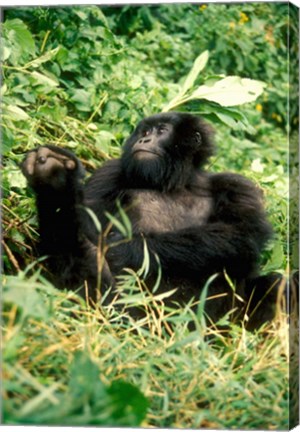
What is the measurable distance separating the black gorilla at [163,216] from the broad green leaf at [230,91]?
0.43 ft

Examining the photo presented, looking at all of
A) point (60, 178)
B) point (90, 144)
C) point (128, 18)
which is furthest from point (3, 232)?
point (128, 18)

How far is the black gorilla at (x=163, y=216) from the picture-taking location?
3986mm

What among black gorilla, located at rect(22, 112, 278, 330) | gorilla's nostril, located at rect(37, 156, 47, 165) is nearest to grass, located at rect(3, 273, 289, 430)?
black gorilla, located at rect(22, 112, 278, 330)

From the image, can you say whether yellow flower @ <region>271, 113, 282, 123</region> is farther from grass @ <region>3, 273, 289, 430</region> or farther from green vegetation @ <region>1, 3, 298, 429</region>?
grass @ <region>3, 273, 289, 430</region>

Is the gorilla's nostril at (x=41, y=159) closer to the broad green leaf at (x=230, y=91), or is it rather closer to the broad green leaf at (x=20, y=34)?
the broad green leaf at (x=20, y=34)

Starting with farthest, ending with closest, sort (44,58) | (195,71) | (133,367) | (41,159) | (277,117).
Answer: (277,117) → (195,71) → (44,58) → (41,159) → (133,367)

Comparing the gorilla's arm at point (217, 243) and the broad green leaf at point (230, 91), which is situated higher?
the broad green leaf at point (230, 91)

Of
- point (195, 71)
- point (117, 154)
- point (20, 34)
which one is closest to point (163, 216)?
point (117, 154)

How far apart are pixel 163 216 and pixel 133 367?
43.5 inches

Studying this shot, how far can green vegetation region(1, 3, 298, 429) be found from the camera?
3.02m

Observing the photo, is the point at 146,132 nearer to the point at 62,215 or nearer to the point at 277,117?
the point at 62,215

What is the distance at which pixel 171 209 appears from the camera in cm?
435

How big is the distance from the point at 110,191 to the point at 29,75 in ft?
2.15

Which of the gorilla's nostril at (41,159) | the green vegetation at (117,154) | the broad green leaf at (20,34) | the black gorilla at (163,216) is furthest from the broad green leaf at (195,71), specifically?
the gorilla's nostril at (41,159)
